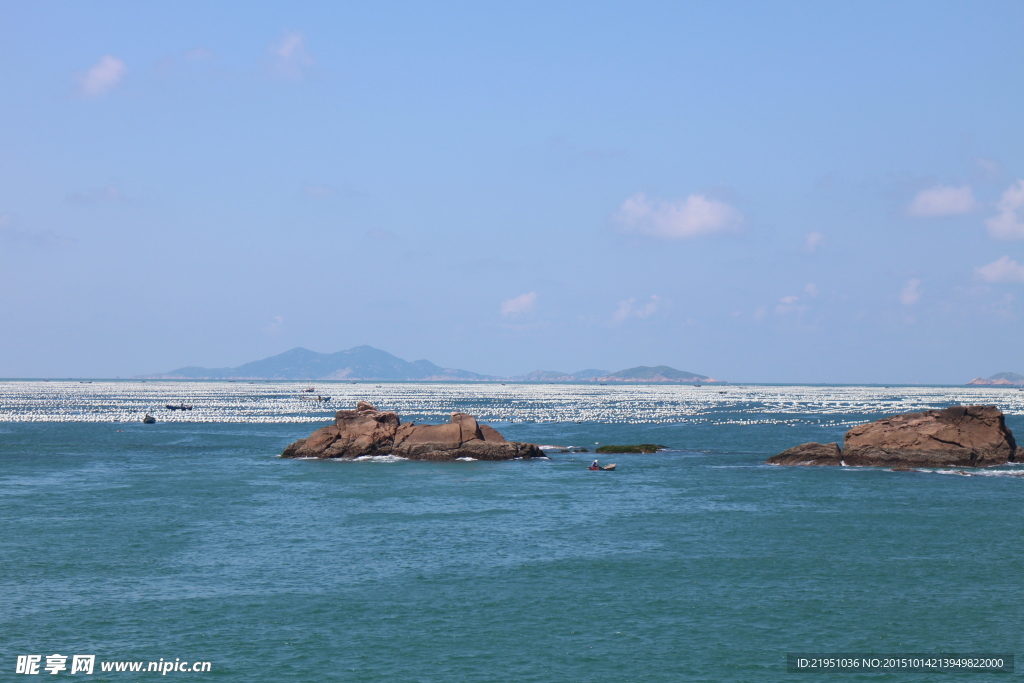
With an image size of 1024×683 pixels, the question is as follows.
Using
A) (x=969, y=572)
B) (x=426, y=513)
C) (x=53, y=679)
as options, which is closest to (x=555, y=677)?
(x=53, y=679)

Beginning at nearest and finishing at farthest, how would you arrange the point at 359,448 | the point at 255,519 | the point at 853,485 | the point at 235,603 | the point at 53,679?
the point at 53,679 → the point at 235,603 → the point at 255,519 → the point at 853,485 → the point at 359,448

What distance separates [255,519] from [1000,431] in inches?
2281

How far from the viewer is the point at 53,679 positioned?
73.4 feet

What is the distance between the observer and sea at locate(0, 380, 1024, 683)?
23984 millimetres

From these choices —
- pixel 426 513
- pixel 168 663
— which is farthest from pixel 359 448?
pixel 168 663

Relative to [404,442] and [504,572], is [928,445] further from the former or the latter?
[504,572]

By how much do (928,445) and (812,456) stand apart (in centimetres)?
887

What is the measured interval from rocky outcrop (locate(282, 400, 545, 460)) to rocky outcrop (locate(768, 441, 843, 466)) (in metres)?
20.5

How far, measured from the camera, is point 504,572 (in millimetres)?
32938

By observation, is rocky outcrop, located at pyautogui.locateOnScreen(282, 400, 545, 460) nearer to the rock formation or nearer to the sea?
the sea

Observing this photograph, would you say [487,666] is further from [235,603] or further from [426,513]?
[426,513]

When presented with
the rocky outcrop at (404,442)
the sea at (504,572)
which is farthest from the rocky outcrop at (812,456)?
the rocky outcrop at (404,442)

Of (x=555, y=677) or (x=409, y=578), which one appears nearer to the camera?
(x=555, y=677)

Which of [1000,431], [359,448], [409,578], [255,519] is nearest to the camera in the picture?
[409,578]
